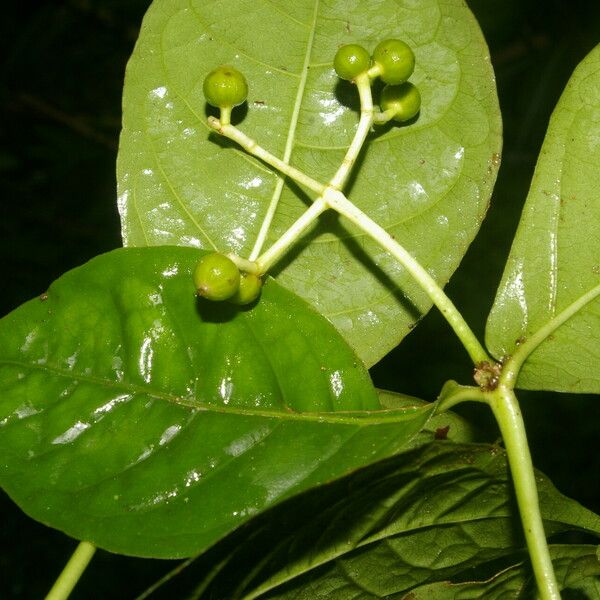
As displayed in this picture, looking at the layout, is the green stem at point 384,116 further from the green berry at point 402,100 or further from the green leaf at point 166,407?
the green leaf at point 166,407

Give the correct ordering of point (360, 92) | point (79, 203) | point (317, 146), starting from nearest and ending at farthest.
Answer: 1. point (360, 92)
2. point (317, 146)
3. point (79, 203)

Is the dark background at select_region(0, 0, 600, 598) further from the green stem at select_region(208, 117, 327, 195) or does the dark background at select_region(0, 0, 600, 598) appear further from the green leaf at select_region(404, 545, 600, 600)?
the green stem at select_region(208, 117, 327, 195)

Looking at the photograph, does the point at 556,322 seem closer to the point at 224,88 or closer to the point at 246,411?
the point at 246,411

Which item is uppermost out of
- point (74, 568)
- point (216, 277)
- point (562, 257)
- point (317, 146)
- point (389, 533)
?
point (317, 146)

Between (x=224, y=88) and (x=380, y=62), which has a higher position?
(x=380, y=62)

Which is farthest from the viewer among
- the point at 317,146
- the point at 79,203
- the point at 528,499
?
the point at 79,203

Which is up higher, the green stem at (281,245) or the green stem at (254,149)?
the green stem at (254,149)

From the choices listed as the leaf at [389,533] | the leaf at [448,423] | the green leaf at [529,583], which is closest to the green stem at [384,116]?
the leaf at [448,423]

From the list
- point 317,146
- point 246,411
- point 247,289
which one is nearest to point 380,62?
point 317,146
